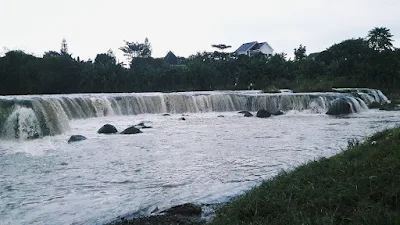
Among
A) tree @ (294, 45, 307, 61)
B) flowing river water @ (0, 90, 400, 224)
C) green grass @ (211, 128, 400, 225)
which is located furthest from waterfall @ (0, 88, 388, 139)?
tree @ (294, 45, 307, 61)

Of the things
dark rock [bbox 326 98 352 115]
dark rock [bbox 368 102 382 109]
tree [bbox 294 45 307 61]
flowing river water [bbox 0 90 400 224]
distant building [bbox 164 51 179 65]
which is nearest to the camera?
flowing river water [bbox 0 90 400 224]

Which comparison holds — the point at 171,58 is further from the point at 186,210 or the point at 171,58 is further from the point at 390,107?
the point at 186,210

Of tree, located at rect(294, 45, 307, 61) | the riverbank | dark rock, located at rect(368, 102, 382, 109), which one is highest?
tree, located at rect(294, 45, 307, 61)

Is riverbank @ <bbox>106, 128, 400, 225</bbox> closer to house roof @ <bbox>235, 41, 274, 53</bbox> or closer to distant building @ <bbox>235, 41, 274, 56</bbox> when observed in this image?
distant building @ <bbox>235, 41, 274, 56</bbox>

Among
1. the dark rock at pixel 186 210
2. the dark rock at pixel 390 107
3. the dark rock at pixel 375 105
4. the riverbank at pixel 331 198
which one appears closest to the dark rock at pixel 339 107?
the dark rock at pixel 390 107

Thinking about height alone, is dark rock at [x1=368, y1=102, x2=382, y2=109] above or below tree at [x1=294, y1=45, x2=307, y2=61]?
below

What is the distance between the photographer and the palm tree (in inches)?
1380

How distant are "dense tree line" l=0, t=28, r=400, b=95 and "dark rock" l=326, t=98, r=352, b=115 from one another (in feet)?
29.2

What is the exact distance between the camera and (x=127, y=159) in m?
10.3

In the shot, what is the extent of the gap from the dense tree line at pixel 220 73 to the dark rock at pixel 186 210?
2916cm

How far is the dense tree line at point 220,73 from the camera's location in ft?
111

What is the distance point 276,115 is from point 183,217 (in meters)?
18.8

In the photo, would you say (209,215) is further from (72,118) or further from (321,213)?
(72,118)

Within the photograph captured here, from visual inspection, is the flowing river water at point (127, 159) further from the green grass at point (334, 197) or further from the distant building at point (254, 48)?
the distant building at point (254, 48)
